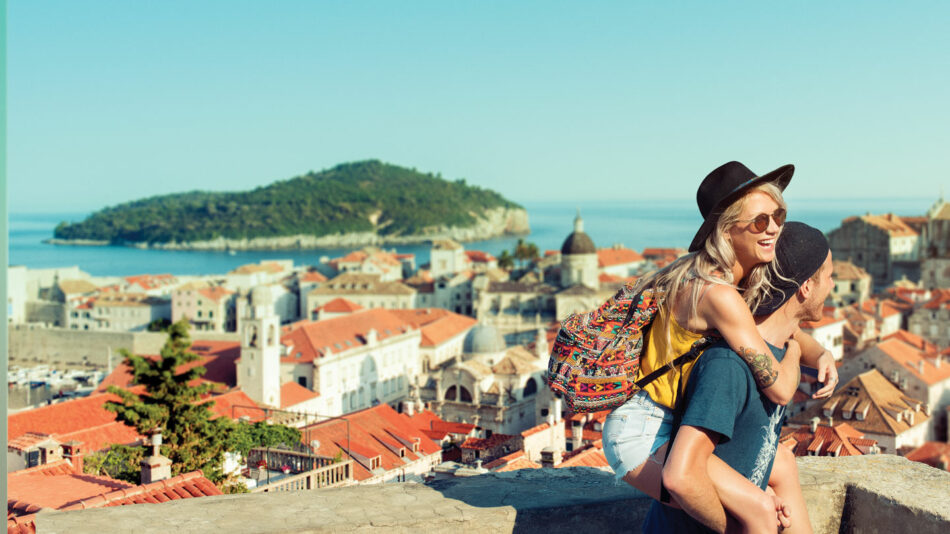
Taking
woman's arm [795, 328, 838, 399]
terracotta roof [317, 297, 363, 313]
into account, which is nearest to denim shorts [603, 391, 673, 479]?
woman's arm [795, 328, 838, 399]

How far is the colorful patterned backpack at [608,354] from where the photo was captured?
262 cm

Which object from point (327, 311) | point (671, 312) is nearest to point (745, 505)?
point (671, 312)

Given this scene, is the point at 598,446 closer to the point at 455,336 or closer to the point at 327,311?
the point at 455,336

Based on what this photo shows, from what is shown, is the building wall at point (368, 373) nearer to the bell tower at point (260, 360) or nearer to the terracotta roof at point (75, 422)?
the bell tower at point (260, 360)

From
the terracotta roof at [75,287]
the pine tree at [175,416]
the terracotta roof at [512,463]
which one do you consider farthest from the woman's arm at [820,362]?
the terracotta roof at [75,287]

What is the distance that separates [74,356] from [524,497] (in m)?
47.8

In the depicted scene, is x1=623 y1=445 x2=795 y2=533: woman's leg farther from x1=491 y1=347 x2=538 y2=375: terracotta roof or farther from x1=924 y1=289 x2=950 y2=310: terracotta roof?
x1=924 y1=289 x2=950 y2=310: terracotta roof

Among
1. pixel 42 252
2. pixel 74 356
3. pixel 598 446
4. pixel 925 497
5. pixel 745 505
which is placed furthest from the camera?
pixel 42 252

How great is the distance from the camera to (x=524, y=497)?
3.15 m

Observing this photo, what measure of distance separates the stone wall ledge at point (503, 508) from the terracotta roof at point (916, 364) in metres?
26.1

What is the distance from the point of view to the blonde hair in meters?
2.53

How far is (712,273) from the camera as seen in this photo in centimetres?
258

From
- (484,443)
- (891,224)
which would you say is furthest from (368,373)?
(891,224)

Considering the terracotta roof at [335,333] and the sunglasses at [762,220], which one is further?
the terracotta roof at [335,333]
